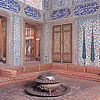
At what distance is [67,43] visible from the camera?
242 inches

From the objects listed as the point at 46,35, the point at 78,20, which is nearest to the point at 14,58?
the point at 46,35

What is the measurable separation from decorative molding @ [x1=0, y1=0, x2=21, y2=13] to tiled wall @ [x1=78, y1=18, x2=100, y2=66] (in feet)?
8.42

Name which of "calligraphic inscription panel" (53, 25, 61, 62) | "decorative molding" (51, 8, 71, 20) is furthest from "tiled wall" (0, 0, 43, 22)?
"calligraphic inscription panel" (53, 25, 61, 62)

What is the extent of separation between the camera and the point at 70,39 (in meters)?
6.07

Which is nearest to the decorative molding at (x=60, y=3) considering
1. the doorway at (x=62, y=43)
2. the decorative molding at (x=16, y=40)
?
the doorway at (x=62, y=43)

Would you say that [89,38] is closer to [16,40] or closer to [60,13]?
[60,13]

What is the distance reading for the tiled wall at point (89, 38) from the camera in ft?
17.5

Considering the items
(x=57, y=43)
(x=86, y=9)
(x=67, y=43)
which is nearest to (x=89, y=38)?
(x=67, y=43)

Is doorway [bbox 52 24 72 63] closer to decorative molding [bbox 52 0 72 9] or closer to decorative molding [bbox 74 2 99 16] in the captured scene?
decorative molding [bbox 74 2 99 16]

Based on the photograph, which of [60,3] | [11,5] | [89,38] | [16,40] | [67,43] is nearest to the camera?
[11,5]

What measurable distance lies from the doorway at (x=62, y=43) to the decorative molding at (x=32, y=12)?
0.95 meters

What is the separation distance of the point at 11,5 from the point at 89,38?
10.5ft

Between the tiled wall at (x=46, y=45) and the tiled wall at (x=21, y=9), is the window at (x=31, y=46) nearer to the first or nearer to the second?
the tiled wall at (x=46, y=45)

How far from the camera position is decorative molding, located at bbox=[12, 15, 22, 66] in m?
5.29
